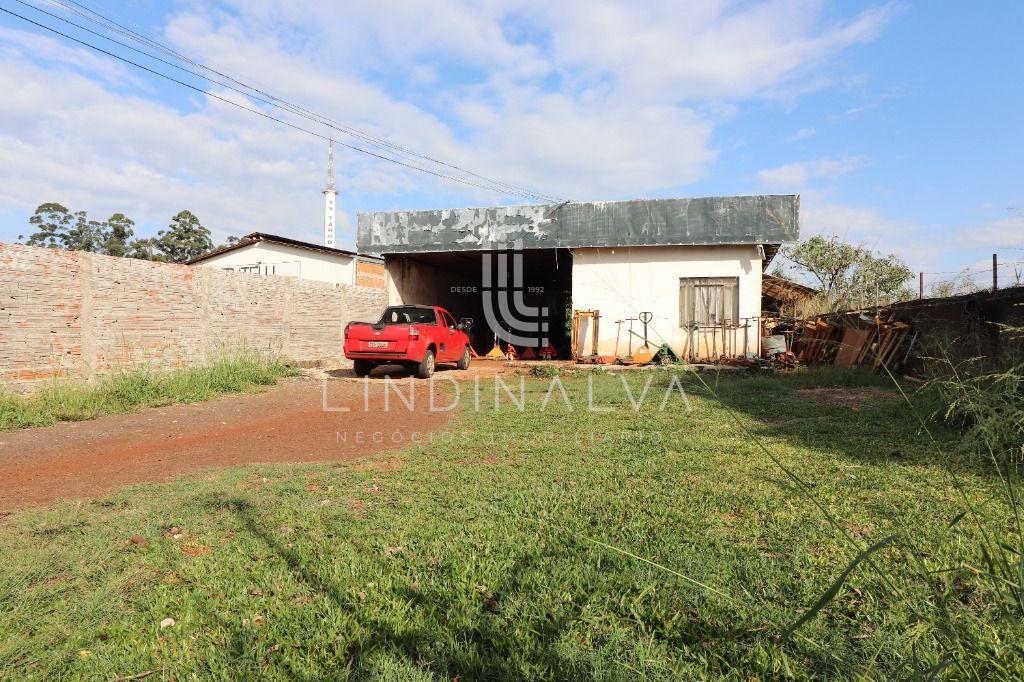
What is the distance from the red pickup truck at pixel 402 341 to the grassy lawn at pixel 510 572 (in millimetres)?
7213

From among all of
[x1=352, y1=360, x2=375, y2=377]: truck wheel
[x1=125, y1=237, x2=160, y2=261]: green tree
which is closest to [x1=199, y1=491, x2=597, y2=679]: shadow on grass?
[x1=352, y1=360, x2=375, y2=377]: truck wheel

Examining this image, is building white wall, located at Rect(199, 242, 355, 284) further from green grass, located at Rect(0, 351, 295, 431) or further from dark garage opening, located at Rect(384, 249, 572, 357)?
green grass, located at Rect(0, 351, 295, 431)

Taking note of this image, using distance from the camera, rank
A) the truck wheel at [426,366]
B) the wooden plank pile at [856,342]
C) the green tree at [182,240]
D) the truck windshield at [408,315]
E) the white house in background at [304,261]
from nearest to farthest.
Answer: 1. the wooden plank pile at [856,342]
2. the truck wheel at [426,366]
3. the truck windshield at [408,315]
4. the white house in background at [304,261]
5. the green tree at [182,240]

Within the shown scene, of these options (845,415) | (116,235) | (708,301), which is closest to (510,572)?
(845,415)

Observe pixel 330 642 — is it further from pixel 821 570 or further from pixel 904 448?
pixel 904 448

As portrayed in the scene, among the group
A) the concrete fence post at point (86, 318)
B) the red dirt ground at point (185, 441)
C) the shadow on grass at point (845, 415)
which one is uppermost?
the concrete fence post at point (86, 318)

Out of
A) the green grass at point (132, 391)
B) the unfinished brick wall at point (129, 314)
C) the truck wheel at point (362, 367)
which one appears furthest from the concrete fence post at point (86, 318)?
the truck wheel at point (362, 367)

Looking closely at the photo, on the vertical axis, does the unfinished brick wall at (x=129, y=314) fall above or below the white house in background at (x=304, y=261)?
below

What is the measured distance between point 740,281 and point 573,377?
6040 mm

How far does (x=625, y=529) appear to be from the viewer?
337 cm

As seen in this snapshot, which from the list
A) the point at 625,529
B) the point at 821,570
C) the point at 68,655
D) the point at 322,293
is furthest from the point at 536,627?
the point at 322,293

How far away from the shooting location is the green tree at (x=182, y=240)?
142ft

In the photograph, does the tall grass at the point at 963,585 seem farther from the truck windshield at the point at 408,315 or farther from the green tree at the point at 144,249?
the green tree at the point at 144,249

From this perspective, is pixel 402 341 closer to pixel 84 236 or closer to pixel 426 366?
pixel 426 366
